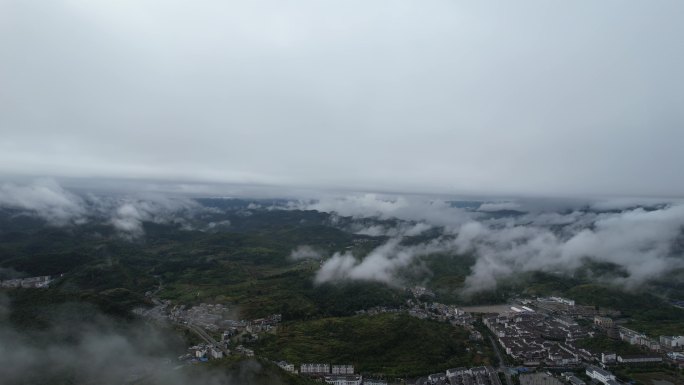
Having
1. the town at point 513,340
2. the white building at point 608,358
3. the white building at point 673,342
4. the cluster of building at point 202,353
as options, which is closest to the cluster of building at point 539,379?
the town at point 513,340

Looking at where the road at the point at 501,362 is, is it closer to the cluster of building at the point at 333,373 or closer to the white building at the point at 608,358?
the white building at the point at 608,358

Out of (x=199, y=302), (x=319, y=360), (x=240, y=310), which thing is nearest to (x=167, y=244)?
(x=199, y=302)

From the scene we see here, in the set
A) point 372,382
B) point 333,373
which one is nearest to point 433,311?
point 333,373

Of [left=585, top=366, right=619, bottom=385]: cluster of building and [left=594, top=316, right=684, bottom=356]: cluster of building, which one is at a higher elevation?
[left=585, top=366, right=619, bottom=385]: cluster of building

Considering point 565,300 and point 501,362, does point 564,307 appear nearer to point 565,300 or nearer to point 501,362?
point 565,300

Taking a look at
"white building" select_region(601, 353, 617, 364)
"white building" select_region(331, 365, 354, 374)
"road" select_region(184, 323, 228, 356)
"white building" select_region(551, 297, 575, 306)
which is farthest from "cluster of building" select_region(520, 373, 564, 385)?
"white building" select_region(551, 297, 575, 306)

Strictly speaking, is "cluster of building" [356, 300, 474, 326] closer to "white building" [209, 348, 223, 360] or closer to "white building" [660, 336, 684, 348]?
"white building" [660, 336, 684, 348]

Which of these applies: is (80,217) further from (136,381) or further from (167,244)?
(136,381)
